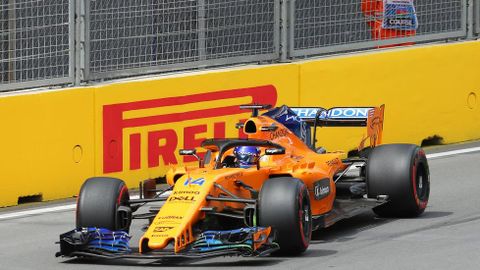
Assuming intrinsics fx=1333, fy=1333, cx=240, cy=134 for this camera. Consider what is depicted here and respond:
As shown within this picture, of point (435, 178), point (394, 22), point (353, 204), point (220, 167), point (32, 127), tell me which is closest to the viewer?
point (220, 167)

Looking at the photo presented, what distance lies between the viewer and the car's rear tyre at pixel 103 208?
10.4 m

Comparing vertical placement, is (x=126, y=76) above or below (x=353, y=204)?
above

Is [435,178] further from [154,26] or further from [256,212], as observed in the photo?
[256,212]

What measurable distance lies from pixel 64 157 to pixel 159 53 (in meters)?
1.83

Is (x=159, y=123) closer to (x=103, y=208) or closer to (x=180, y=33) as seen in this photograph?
(x=180, y=33)

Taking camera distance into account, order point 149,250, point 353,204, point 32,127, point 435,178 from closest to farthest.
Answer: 1. point 149,250
2. point 353,204
3. point 32,127
4. point 435,178

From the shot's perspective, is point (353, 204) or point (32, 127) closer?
point (353, 204)

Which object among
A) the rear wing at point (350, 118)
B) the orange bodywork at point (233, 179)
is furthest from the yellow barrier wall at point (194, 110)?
the orange bodywork at point (233, 179)

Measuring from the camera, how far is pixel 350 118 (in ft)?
41.0

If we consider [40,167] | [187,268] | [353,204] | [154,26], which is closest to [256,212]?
[187,268]

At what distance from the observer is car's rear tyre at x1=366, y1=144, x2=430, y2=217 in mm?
11578

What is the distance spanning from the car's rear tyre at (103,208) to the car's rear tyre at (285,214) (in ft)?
Answer: 3.92

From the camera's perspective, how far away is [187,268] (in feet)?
31.8

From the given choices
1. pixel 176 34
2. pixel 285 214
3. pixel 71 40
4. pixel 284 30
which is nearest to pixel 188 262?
pixel 285 214
